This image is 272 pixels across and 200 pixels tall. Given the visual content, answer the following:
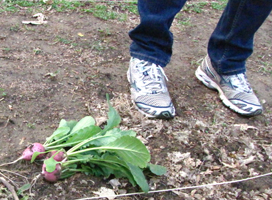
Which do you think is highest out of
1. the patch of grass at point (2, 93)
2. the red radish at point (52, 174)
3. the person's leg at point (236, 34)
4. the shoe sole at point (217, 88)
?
the person's leg at point (236, 34)

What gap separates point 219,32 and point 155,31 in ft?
1.53

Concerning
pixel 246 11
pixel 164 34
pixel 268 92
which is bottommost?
pixel 268 92

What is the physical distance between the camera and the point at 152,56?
1.88 meters

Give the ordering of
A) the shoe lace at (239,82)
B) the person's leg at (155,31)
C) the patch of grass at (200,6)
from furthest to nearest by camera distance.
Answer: the patch of grass at (200,6), the shoe lace at (239,82), the person's leg at (155,31)

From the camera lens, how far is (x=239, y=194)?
139 cm

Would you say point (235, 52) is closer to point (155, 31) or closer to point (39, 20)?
point (155, 31)

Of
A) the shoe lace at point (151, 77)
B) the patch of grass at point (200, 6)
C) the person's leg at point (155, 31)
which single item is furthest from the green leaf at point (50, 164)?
the patch of grass at point (200, 6)

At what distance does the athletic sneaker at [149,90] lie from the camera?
1.76 m

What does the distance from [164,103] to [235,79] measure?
0.55 m

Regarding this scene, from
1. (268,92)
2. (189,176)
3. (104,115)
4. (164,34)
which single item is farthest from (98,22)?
(189,176)

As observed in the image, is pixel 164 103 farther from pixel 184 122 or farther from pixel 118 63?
pixel 118 63

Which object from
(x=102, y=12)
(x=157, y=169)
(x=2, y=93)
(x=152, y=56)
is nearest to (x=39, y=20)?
(x=102, y=12)

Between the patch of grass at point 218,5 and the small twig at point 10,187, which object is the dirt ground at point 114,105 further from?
the patch of grass at point 218,5

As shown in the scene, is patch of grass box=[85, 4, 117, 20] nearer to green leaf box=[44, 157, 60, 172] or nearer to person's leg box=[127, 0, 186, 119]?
person's leg box=[127, 0, 186, 119]
